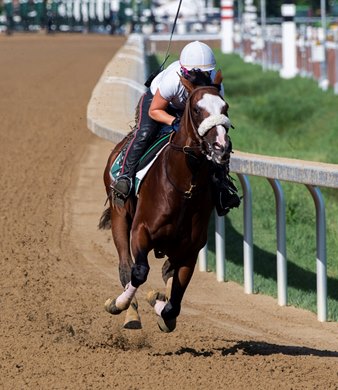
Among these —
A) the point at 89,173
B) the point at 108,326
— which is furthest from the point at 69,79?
the point at 108,326

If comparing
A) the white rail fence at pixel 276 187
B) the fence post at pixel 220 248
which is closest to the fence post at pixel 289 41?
the white rail fence at pixel 276 187

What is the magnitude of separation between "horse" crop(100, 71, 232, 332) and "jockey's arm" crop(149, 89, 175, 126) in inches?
6.7

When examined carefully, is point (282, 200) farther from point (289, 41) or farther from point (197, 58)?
point (289, 41)

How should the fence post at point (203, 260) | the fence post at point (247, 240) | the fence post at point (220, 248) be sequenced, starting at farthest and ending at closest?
the fence post at point (203, 260) < the fence post at point (220, 248) < the fence post at point (247, 240)

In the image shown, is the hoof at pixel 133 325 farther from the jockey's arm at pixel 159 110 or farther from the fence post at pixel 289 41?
the fence post at pixel 289 41

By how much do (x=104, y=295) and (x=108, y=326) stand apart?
2.85 ft

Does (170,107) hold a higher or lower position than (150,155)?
higher

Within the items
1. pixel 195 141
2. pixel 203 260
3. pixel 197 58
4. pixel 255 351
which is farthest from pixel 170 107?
pixel 203 260

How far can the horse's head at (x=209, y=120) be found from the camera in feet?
18.6

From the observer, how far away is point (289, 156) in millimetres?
13969

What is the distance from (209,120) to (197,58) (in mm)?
636

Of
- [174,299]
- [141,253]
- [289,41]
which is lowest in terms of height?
[289,41]

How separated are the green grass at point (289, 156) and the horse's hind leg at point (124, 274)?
1.57m

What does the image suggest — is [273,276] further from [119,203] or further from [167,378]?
[167,378]
